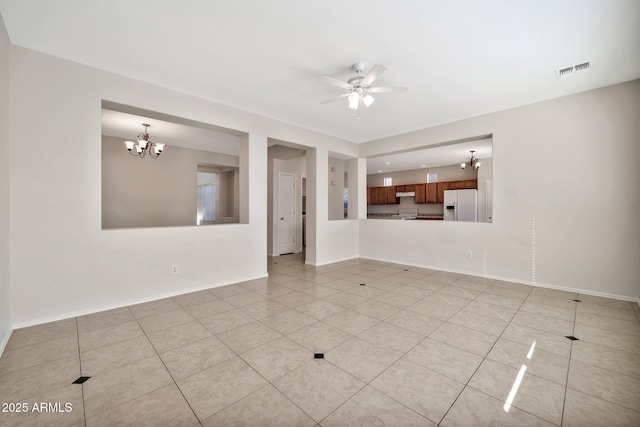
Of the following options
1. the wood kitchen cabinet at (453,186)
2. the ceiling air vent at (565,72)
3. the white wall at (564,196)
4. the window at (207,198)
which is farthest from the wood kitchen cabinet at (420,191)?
the window at (207,198)

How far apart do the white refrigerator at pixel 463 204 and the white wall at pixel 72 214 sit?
7.22m

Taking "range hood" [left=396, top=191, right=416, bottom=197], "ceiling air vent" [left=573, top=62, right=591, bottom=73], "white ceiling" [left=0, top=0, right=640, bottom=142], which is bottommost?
"range hood" [left=396, top=191, right=416, bottom=197]

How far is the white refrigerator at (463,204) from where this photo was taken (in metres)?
7.77

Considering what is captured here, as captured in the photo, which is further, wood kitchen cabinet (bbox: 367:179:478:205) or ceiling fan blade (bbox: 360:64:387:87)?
wood kitchen cabinet (bbox: 367:179:478:205)

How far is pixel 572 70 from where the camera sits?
3.13 m

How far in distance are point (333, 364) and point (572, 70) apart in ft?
13.8

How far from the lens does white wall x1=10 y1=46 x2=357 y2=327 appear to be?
8.77 feet

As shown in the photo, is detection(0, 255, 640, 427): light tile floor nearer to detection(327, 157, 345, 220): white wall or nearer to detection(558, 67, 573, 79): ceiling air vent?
detection(558, 67, 573, 79): ceiling air vent

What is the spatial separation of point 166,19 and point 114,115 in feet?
10.6

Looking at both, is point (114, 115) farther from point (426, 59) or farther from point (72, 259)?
point (426, 59)

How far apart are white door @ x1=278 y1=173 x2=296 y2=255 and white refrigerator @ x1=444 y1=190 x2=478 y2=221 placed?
4897mm

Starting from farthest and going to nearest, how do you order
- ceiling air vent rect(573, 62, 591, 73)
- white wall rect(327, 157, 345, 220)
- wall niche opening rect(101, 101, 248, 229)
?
white wall rect(327, 157, 345, 220), wall niche opening rect(101, 101, 248, 229), ceiling air vent rect(573, 62, 591, 73)

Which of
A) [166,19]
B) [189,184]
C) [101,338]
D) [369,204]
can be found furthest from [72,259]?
[369,204]

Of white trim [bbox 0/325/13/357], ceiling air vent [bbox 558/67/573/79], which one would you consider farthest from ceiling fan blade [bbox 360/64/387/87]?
white trim [bbox 0/325/13/357]
